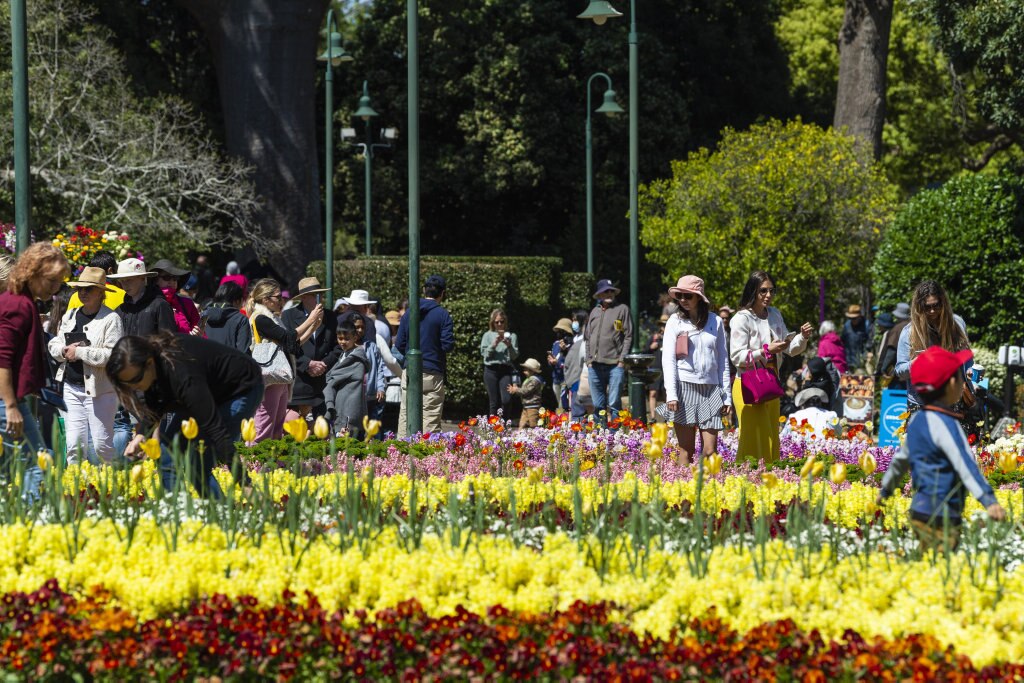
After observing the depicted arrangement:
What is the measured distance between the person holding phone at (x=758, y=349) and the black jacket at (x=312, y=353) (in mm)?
3547

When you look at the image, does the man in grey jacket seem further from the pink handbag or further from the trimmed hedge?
the pink handbag

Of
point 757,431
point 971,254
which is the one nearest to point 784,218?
point 971,254

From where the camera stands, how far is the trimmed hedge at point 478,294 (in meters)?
18.8

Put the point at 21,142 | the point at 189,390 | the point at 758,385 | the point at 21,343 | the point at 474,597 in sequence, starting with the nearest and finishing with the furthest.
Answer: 1. the point at 474,597
2. the point at 189,390
3. the point at 21,343
4. the point at 758,385
5. the point at 21,142

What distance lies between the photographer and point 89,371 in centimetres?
829

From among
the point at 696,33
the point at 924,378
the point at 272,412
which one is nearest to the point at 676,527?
the point at 924,378

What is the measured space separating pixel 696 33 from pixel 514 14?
4969 millimetres

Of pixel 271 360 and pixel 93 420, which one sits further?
pixel 271 360

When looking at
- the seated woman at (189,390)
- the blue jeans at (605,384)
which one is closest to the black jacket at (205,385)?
the seated woman at (189,390)

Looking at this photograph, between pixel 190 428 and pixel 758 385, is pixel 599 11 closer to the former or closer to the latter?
pixel 758 385

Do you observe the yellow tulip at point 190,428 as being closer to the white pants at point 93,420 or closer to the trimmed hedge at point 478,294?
the white pants at point 93,420

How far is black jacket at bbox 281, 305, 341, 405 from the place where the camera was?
11.3 m

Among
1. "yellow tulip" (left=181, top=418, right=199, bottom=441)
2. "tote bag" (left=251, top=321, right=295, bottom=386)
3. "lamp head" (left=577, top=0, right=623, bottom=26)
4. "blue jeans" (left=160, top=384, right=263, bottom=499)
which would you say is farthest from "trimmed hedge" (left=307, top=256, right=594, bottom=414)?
"yellow tulip" (left=181, top=418, right=199, bottom=441)

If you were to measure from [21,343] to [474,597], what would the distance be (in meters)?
3.32
